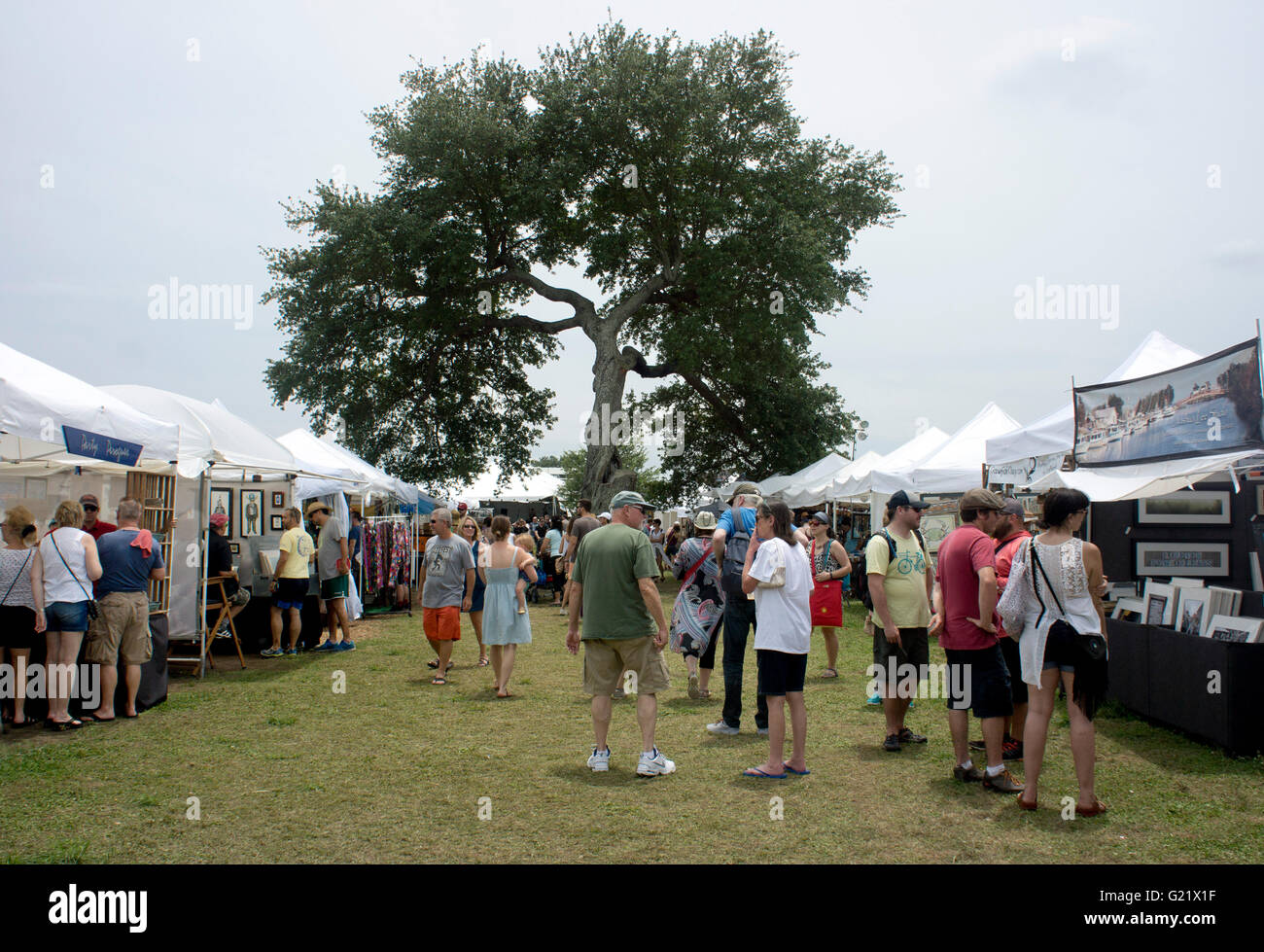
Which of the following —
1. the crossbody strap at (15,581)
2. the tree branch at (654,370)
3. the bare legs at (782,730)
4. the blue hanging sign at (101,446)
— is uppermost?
the tree branch at (654,370)

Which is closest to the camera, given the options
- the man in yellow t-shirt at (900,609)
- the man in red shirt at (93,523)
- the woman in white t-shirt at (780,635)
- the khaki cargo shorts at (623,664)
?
the woman in white t-shirt at (780,635)

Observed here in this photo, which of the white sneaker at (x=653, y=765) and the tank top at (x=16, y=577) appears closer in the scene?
the white sneaker at (x=653, y=765)

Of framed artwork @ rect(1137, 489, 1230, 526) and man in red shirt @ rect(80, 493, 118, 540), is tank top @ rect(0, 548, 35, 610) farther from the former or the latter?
framed artwork @ rect(1137, 489, 1230, 526)

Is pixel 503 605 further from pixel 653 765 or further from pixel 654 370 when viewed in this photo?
pixel 654 370

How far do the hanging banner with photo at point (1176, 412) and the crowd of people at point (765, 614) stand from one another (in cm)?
202

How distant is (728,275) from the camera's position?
72.1ft

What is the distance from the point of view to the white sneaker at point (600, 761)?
5535mm

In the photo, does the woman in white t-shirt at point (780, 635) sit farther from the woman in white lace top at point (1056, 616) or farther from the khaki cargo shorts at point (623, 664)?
the woman in white lace top at point (1056, 616)

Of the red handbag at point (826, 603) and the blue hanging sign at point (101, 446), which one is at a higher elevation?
the blue hanging sign at point (101, 446)

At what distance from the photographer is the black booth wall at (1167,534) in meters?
7.73

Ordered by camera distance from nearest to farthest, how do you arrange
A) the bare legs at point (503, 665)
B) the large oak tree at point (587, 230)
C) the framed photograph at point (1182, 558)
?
1. the framed photograph at point (1182, 558)
2. the bare legs at point (503, 665)
3. the large oak tree at point (587, 230)

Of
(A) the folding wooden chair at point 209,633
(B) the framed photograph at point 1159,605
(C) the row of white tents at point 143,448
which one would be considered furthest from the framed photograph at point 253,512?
(B) the framed photograph at point 1159,605

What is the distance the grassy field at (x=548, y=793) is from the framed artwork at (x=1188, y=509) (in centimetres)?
211

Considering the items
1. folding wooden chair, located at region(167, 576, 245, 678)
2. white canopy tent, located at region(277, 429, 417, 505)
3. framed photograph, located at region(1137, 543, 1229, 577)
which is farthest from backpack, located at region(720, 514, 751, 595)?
white canopy tent, located at region(277, 429, 417, 505)
